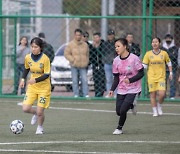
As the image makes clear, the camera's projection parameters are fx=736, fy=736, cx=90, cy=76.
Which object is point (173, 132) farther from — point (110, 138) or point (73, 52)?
point (73, 52)

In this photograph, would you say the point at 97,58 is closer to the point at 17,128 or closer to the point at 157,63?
the point at 157,63

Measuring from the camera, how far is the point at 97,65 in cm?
2061

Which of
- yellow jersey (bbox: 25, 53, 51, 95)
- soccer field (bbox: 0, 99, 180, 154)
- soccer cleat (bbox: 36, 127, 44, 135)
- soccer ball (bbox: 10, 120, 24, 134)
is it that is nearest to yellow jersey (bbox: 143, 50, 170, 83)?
soccer field (bbox: 0, 99, 180, 154)

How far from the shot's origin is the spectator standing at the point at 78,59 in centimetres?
1998

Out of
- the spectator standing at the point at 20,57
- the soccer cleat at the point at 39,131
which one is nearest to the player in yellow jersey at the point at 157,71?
the soccer cleat at the point at 39,131

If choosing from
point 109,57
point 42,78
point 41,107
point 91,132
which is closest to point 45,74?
point 42,78

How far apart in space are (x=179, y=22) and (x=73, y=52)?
362 cm

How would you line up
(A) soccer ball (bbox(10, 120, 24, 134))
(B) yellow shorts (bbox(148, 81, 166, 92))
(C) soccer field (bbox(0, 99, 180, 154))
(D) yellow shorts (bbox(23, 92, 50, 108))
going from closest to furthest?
(C) soccer field (bbox(0, 99, 180, 154)) → (A) soccer ball (bbox(10, 120, 24, 134)) → (D) yellow shorts (bbox(23, 92, 50, 108)) → (B) yellow shorts (bbox(148, 81, 166, 92))

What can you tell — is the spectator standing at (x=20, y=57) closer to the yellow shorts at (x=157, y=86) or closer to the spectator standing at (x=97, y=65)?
the spectator standing at (x=97, y=65)

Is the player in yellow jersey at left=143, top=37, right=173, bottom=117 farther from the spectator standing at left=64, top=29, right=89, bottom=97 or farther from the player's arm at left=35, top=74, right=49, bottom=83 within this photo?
the player's arm at left=35, top=74, right=49, bottom=83

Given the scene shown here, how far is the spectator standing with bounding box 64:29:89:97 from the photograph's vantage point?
65.6 feet

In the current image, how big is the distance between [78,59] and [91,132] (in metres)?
7.32

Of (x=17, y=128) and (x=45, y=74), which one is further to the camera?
(x=45, y=74)

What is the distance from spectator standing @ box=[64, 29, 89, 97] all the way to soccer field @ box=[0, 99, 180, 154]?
1.40 meters
